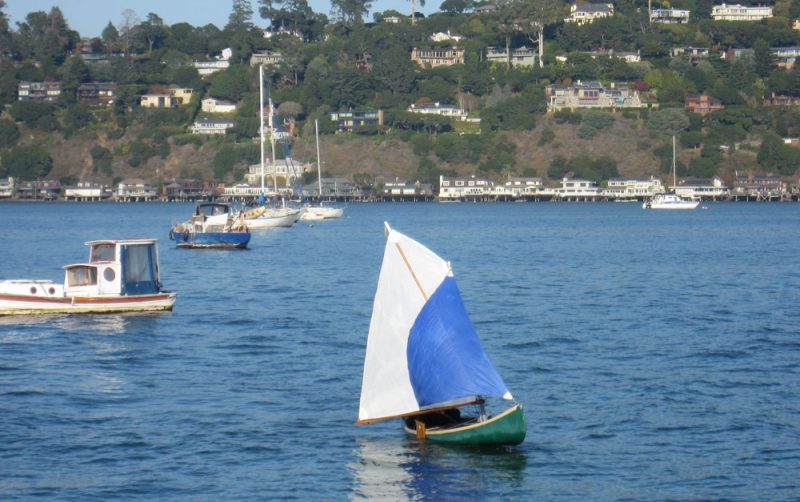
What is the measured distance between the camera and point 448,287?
26016 millimetres

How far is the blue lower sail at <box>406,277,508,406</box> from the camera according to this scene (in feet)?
84.8

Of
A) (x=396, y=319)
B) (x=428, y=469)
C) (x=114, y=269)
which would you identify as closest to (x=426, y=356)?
(x=396, y=319)

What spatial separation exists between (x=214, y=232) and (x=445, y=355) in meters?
59.7

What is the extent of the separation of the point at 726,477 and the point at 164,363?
17.4m

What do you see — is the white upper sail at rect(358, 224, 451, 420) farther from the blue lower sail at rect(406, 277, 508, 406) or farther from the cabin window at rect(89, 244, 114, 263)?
the cabin window at rect(89, 244, 114, 263)

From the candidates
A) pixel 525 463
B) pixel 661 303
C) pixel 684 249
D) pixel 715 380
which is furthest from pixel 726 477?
pixel 684 249

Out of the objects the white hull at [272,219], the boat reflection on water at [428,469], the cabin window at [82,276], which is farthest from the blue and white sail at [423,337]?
the white hull at [272,219]

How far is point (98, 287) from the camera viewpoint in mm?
44531

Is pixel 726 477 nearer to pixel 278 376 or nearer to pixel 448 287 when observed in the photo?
pixel 448 287

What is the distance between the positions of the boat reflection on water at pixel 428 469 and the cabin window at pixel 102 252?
67.5 ft

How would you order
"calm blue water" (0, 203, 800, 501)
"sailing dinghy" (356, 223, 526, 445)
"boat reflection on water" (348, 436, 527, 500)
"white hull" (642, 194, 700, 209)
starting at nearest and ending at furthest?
1. "boat reflection on water" (348, 436, 527, 500)
2. "calm blue water" (0, 203, 800, 501)
3. "sailing dinghy" (356, 223, 526, 445)
4. "white hull" (642, 194, 700, 209)

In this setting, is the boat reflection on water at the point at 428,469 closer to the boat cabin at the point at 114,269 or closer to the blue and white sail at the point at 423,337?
the blue and white sail at the point at 423,337

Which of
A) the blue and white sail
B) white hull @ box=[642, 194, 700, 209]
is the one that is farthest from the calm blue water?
white hull @ box=[642, 194, 700, 209]

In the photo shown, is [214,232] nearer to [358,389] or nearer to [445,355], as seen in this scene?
[358,389]
